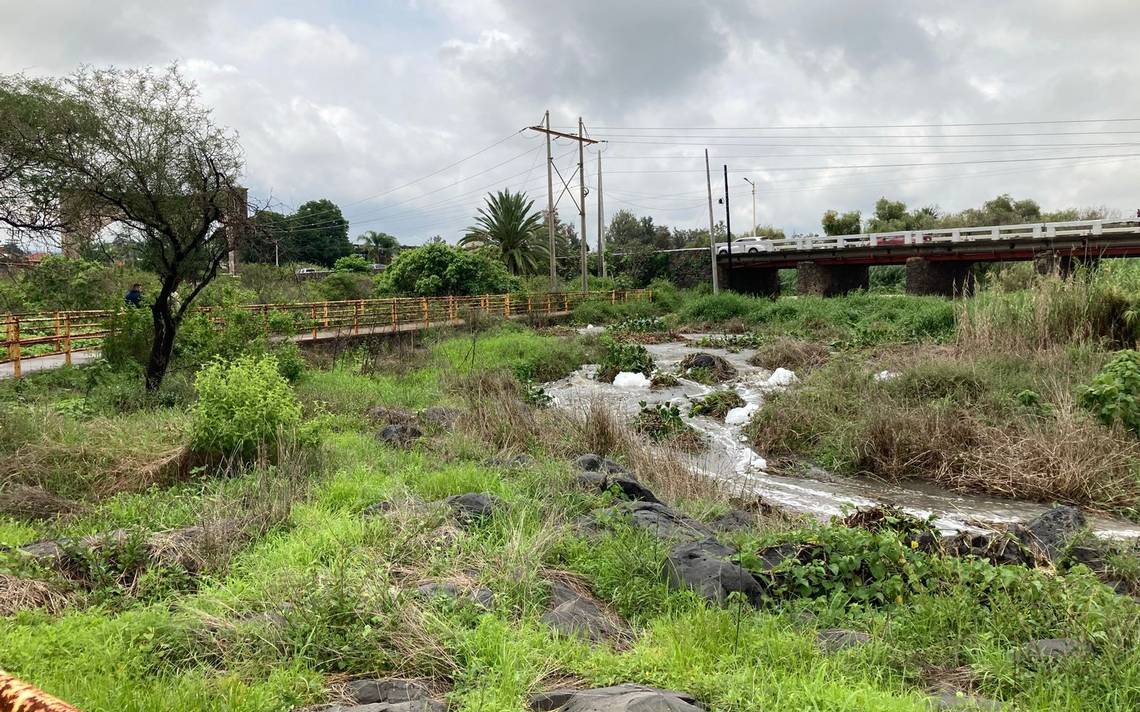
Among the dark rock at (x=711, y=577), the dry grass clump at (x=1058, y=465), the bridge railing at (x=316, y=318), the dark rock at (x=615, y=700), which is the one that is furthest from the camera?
the bridge railing at (x=316, y=318)

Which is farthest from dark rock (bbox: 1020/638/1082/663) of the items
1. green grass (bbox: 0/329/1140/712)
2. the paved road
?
the paved road

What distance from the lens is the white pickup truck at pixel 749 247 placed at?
48250mm

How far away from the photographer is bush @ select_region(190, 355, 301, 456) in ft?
22.5

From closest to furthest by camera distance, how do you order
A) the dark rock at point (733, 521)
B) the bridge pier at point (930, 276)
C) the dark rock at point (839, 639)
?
the dark rock at point (839, 639) < the dark rock at point (733, 521) < the bridge pier at point (930, 276)

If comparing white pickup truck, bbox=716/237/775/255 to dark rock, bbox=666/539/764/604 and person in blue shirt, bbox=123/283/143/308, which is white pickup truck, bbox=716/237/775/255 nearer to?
person in blue shirt, bbox=123/283/143/308

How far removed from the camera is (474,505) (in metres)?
5.55

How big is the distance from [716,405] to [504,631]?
10692 mm

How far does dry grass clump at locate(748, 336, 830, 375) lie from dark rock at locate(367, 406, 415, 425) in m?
10.9

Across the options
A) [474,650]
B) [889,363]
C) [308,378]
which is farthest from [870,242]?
[474,650]

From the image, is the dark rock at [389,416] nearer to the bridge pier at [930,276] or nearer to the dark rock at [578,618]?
the dark rock at [578,618]

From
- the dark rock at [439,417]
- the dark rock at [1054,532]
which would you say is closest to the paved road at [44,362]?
the dark rock at [439,417]

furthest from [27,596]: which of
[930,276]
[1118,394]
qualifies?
[930,276]

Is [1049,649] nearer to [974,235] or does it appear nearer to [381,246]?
[974,235]

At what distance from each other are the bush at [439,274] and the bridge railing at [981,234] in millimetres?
21063
